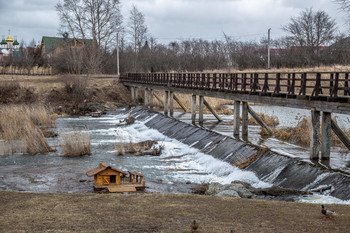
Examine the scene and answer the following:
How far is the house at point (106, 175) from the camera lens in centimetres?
1357

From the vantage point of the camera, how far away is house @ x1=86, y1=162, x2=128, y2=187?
44.5 feet

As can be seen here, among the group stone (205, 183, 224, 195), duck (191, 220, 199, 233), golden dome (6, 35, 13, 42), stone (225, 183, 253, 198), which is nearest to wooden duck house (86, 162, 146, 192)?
stone (205, 183, 224, 195)

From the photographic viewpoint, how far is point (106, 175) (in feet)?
44.9

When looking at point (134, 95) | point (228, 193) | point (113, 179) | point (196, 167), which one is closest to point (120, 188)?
point (113, 179)

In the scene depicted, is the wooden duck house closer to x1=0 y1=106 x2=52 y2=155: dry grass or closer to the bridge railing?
the bridge railing

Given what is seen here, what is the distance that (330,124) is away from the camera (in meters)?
15.7

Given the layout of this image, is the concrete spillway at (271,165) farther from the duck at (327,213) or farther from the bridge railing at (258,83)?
the duck at (327,213)

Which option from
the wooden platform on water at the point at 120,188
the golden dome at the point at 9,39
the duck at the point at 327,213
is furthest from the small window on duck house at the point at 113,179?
the golden dome at the point at 9,39

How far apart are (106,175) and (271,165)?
20.1 feet

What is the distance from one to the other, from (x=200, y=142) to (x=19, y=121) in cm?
1179

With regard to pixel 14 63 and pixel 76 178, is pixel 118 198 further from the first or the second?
pixel 14 63

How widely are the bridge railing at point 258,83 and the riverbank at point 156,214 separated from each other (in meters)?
5.92

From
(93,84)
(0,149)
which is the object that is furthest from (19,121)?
(93,84)

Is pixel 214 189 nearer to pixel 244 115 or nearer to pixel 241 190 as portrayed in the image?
pixel 241 190
